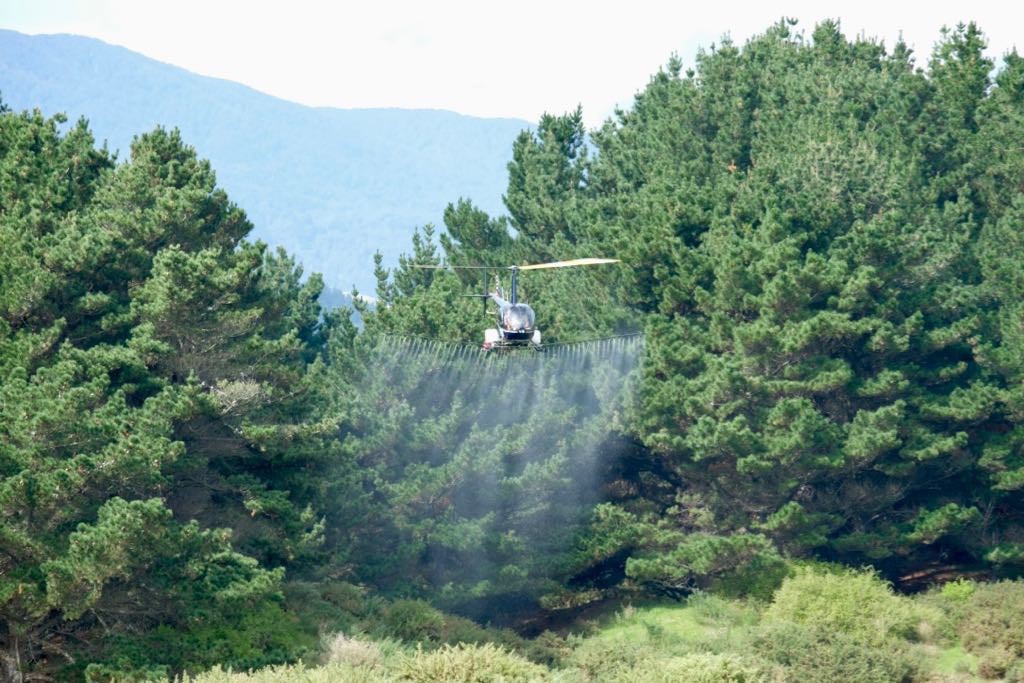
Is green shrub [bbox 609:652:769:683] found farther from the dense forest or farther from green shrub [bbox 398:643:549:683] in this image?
green shrub [bbox 398:643:549:683]

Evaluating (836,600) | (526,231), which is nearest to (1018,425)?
(836,600)

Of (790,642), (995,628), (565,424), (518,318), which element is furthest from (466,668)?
(995,628)

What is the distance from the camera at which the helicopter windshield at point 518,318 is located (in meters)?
41.9

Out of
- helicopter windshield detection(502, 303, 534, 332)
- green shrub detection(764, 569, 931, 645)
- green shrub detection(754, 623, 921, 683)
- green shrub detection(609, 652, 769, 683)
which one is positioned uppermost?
helicopter windshield detection(502, 303, 534, 332)

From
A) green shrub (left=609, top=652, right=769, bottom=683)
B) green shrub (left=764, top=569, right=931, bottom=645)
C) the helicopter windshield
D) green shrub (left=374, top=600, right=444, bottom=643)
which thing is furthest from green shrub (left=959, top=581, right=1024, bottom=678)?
the helicopter windshield

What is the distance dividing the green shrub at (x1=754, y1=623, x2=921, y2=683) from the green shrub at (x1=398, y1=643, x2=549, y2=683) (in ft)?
31.9

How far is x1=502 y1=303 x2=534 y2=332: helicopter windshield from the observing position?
41.9 meters

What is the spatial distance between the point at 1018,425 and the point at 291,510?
23.1m

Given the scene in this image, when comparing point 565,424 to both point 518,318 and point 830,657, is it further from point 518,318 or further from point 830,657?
point 830,657

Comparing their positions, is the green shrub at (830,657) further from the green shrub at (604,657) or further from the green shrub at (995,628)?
the green shrub at (604,657)

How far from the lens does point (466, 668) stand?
1314 inches

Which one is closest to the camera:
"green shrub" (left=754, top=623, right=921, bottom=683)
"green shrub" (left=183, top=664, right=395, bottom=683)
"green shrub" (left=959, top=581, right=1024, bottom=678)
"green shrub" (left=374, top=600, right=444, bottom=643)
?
"green shrub" (left=183, top=664, right=395, bottom=683)

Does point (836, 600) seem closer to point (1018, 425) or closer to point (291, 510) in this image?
point (1018, 425)

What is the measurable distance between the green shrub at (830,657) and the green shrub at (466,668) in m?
9.73
